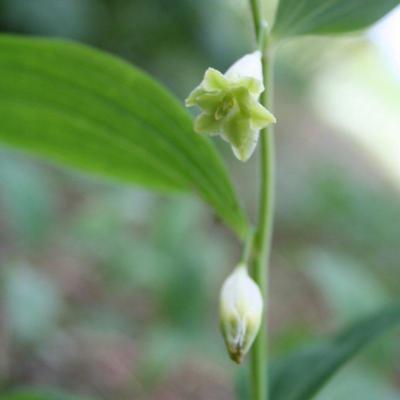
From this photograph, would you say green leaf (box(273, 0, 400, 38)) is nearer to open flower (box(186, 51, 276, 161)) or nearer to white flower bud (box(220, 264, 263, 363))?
open flower (box(186, 51, 276, 161))

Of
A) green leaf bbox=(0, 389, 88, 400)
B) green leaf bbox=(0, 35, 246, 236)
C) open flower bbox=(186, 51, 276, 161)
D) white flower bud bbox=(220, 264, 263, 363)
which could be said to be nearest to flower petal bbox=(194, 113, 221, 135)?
open flower bbox=(186, 51, 276, 161)

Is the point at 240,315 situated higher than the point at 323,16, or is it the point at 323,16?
the point at 323,16

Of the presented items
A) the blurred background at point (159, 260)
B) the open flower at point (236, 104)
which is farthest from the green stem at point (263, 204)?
the blurred background at point (159, 260)

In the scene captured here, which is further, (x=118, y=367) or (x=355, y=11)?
(x=118, y=367)

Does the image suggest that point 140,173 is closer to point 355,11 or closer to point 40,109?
point 40,109

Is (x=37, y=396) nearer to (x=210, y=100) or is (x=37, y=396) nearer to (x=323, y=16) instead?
(x=210, y=100)

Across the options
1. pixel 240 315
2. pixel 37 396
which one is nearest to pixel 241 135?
pixel 240 315

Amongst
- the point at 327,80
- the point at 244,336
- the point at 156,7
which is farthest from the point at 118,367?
the point at 327,80
